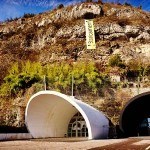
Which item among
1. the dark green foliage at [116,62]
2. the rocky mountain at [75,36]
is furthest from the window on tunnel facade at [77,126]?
the rocky mountain at [75,36]

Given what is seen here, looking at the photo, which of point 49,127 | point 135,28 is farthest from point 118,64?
point 49,127

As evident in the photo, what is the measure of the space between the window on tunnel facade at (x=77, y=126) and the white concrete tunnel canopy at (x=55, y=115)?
0.82m

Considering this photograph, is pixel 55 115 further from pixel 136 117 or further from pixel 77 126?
pixel 136 117

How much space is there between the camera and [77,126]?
26.2m

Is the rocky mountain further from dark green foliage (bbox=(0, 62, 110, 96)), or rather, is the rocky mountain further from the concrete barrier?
the concrete barrier

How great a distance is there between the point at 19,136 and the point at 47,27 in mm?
27625

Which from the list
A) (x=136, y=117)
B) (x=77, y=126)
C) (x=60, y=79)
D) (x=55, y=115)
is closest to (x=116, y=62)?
(x=60, y=79)

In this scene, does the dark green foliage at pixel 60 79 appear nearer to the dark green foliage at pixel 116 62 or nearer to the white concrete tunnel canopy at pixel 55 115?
the dark green foliage at pixel 116 62

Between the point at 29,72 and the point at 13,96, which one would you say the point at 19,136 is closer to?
the point at 13,96

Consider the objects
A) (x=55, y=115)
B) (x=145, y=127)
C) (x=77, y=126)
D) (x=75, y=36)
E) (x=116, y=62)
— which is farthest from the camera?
(x=75, y=36)

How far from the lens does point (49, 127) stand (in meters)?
23.9

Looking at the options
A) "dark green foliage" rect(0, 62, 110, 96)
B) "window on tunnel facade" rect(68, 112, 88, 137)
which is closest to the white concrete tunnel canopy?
"window on tunnel facade" rect(68, 112, 88, 137)

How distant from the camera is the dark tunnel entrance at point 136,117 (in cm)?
2410

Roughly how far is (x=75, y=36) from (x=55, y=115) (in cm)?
2178
